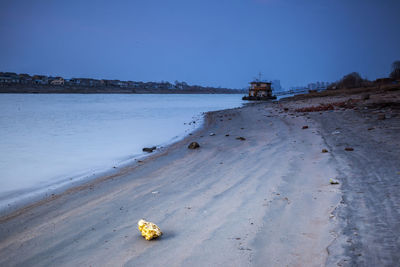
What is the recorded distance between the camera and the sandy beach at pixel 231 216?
9.66 ft

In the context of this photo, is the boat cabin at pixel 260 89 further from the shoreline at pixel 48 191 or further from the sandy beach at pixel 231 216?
the shoreline at pixel 48 191

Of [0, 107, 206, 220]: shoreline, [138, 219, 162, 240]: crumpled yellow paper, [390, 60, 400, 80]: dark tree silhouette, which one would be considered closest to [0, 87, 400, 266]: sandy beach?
[138, 219, 162, 240]: crumpled yellow paper

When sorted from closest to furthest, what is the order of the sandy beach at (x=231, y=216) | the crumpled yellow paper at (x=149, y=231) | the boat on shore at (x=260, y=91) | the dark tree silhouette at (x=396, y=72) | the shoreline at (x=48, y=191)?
the sandy beach at (x=231, y=216) < the crumpled yellow paper at (x=149, y=231) < the shoreline at (x=48, y=191) < the dark tree silhouette at (x=396, y=72) < the boat on shore at (x=260, y=91)

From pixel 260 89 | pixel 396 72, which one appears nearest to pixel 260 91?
pixel 260 89

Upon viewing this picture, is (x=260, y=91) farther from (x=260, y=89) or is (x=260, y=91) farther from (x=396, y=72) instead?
(x=396, y=72)

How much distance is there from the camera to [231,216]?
156 inches

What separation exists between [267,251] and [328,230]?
2.94ft

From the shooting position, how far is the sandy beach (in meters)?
2.95

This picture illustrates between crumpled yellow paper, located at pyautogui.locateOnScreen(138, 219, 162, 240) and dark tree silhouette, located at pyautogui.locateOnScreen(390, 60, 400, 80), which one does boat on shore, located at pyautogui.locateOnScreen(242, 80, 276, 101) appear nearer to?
dark tree silhouette, located at pyautogui.locateOnScreen(390, 60, 400, 80)

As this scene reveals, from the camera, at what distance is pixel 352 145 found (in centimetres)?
801

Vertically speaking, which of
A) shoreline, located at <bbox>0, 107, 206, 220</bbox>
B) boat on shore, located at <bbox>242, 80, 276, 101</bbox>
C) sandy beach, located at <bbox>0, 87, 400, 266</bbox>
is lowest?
shoreline, located at <bbox>0, 107, 206, 220</bbox>

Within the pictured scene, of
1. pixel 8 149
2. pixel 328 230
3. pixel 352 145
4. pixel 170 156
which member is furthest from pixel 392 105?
pixel 8 149

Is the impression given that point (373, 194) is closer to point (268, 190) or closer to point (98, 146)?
point (268, 190)

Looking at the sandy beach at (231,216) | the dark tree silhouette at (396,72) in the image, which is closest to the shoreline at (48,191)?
the sandy beach at (231,216)
